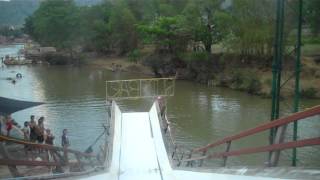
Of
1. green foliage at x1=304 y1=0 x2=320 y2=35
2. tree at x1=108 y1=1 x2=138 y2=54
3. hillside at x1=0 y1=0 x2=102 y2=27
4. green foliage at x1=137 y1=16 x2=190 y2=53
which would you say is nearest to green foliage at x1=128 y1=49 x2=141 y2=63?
green foliage at x1=137 y1=16 x2=190 y2=53

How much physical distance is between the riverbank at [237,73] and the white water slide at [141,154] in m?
15.5

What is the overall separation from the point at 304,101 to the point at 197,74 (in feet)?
45.8

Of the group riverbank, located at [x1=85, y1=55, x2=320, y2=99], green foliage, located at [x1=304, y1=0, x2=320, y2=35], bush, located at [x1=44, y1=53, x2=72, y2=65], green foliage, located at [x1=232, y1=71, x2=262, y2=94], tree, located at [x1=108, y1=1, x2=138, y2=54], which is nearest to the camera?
riverbank, located at [x1=85, y1=55, x2=320, y2=99]

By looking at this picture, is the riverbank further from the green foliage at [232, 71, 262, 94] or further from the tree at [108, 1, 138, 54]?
the tree at [108, 1, 138, 54]

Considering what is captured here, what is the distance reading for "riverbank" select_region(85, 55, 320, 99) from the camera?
34.4 meters

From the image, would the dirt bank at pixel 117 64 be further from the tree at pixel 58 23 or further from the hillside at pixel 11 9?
the hillside at pixel 11 9

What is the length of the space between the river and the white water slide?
2.74 metres

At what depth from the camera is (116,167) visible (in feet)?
32.1

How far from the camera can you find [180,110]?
96.9ft

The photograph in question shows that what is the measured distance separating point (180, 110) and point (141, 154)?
18.3 m

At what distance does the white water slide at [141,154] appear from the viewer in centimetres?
771

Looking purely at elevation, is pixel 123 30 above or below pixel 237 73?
above

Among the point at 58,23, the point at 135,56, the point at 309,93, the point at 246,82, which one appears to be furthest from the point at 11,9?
the point at 58,23

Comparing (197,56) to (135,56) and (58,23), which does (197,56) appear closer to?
(135,56)
